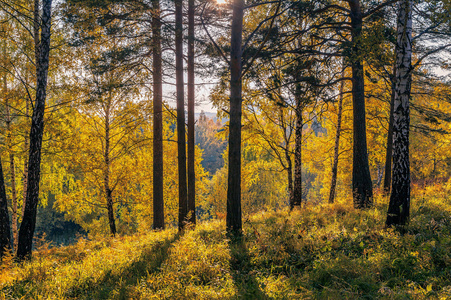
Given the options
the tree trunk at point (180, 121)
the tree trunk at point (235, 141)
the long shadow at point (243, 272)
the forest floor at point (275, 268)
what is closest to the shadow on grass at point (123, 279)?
the forest floor at point (275, 268)

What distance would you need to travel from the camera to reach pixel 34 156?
285 inches

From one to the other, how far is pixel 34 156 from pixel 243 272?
641 cm

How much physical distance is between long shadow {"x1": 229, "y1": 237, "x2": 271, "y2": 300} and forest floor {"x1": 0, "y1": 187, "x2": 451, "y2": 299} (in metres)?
0.02

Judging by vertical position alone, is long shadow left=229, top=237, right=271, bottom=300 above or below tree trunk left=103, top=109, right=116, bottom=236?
below

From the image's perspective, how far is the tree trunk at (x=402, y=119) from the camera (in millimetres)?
5652

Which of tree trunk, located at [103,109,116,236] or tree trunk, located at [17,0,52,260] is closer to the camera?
tree trunk, located at [17,0,52,260]

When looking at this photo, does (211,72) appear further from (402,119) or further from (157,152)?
(402,119)

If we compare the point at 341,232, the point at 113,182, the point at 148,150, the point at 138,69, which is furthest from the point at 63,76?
the point at 341,232

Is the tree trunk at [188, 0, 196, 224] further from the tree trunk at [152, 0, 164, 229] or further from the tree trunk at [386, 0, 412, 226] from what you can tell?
the tree trunk at [386, 0, 412, 226]

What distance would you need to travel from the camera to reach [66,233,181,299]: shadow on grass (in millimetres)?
4098

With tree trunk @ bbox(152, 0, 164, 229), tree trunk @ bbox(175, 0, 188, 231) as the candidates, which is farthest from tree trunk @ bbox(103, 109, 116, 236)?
tree trunk @ bbox(175, 0, 188, 231)

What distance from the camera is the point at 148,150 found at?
18047 millimetres

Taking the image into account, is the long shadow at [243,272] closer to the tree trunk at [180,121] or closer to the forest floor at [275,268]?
the forest floor at [275,268]

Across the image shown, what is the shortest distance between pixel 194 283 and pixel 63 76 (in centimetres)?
1078
